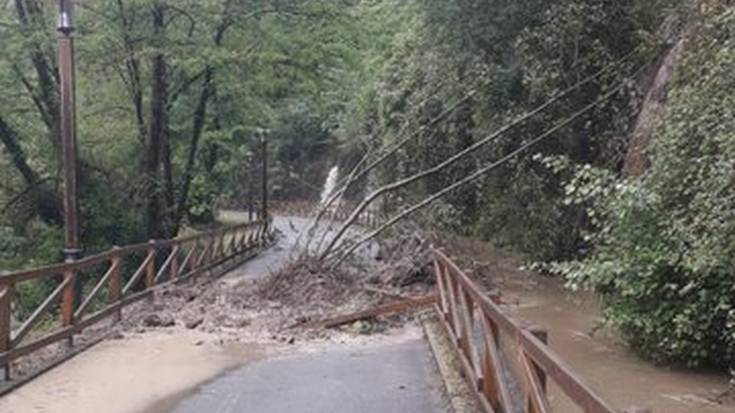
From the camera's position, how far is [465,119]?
20.7 metres

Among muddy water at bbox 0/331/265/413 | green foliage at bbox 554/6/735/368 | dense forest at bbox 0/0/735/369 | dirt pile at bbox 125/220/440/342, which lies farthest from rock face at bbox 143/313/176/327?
green foliage at bbox 554/6/735/368

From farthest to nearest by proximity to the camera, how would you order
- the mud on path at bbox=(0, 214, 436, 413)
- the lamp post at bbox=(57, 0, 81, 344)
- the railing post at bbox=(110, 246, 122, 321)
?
1. the railing post at bbox=(110, 246, 122, 321)
2. the lamp post at bbox=(57, 0, 81, 344)
3. the mud on path at bbox=(0, 214, 436, 413)

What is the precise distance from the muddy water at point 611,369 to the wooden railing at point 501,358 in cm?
65

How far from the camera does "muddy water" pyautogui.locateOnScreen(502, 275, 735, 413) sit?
8.15 metres

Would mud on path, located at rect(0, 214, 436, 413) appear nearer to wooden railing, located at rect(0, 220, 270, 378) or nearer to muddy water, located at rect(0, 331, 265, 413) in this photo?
muddy water, located at rect(0, 331, 265, 413)

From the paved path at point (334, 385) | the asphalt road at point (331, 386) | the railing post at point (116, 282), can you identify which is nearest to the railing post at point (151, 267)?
the railing post at point (116, 282)

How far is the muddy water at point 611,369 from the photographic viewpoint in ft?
26.7

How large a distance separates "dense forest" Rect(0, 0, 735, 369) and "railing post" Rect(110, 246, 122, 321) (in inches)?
167

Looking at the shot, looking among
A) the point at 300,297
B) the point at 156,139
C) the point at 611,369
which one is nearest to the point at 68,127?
the point at 300,297

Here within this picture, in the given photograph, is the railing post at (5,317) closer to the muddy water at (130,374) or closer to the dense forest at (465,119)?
the muddy water at (130,374)

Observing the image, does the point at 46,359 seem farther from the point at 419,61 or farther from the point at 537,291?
the point at 419,61

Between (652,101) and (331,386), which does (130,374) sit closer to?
(331,386)

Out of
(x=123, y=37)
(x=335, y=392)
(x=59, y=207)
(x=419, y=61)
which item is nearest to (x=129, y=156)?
(x=59, y=207)

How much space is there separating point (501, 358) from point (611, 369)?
12.4 ft
